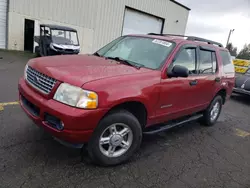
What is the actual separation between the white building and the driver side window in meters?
13.8

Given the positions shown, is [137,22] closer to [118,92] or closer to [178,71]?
[178,71]

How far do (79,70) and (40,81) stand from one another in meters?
0.53

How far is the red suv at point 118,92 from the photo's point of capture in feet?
7.78

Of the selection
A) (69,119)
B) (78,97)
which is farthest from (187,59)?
(69,119)

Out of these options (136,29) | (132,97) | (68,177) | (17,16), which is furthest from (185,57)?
(136,29)

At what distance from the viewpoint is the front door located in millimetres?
3215

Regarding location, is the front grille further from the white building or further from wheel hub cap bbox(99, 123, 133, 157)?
the white building

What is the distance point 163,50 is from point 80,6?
14646 mm

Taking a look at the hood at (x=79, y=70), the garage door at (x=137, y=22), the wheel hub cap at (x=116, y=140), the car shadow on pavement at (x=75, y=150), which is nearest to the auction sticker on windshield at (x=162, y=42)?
the hood at (x=79, y=70)

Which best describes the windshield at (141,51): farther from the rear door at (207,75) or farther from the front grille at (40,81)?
the front grille at (40,81)

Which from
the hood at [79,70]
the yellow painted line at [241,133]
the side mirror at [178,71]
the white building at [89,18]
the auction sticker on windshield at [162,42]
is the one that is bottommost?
the yellow painted line at [241,133]

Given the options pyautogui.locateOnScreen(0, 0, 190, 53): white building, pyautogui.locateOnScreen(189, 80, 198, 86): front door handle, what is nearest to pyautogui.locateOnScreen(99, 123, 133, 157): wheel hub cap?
pyautogui.locateOnScreen(189, 80, 198, 86): front door handle

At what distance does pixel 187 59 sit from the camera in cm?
365

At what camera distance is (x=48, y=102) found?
96.2 inches
